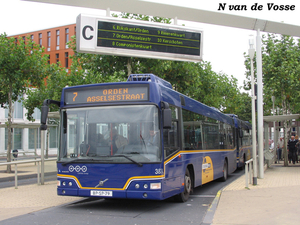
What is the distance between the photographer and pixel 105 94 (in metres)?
8.32

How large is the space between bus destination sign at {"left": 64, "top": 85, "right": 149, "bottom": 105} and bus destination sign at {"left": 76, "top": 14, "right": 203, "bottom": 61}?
4.07 feet

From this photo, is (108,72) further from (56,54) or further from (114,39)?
(56,54)

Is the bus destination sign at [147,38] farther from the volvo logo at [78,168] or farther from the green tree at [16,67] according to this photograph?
the green tree at [16,67]

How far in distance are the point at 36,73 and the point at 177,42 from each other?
11.7m

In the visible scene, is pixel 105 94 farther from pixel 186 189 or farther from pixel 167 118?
pixel 186 189

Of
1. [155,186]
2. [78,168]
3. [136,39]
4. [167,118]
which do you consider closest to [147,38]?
[136,39]

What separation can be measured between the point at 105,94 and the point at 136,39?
2.09 meters

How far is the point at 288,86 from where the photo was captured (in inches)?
806

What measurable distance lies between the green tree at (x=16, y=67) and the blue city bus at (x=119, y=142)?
11.1 metres

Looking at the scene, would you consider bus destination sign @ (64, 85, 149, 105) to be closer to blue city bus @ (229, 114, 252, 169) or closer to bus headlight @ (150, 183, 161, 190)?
bus headlight @ (150, 183, 161, 190)

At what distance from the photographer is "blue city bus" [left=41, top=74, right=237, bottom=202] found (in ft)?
25.4

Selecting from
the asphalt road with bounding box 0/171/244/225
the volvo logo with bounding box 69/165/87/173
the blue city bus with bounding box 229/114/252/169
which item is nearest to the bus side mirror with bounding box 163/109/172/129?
the asphalt road with bounding box 0/171/244/225

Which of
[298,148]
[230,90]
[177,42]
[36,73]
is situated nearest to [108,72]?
[36,73]

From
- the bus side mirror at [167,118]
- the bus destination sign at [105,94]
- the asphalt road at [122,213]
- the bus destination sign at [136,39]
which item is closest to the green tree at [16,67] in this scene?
the bus destination sign at [136,39]
